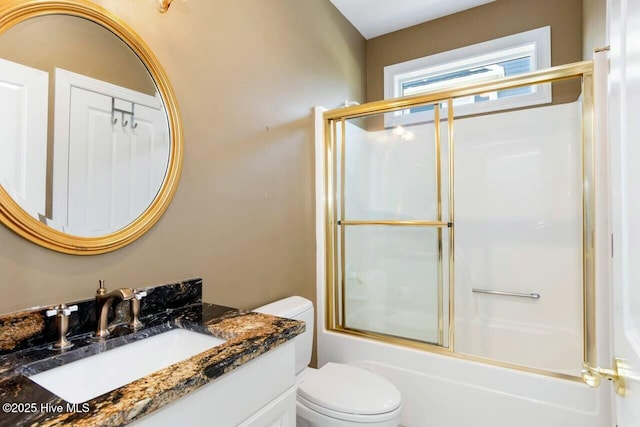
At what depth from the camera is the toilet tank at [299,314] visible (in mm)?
1634

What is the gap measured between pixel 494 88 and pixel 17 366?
2.20 m

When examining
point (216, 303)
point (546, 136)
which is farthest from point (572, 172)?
point (216, 303)

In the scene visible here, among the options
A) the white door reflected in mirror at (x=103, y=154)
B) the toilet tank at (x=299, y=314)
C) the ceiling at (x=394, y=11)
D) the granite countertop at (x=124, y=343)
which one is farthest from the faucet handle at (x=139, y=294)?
the ceiling at (x=394, y=11)

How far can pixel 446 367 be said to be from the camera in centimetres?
185

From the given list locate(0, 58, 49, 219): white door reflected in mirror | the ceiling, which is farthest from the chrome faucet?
the ceiling

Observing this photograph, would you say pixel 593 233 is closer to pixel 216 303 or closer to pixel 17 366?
pixel 216 303

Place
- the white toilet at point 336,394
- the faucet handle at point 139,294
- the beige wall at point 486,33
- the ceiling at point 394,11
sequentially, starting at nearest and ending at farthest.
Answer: the faucet handle at point 139,294
the white toilet at point 336,394
the beige wall at point 486,33
the ceiling at point 394,11

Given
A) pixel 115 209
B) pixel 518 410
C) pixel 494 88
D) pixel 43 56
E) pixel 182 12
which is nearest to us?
pixel 43 56

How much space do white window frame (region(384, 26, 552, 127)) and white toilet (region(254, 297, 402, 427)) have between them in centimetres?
151

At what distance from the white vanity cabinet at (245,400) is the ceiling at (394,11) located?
2501mm

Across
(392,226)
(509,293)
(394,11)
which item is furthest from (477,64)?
(509,293)

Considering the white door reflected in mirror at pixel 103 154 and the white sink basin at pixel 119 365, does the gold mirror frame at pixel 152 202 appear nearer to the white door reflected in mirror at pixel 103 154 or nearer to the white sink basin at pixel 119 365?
the white door reflected in mirror at pixel 103 154

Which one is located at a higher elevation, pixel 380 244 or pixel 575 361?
pixel 380 244

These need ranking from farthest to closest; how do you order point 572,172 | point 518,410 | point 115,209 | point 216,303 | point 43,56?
point 572,172 < point 518,410 < point 216,303 < point 115,209 < point 43,56
